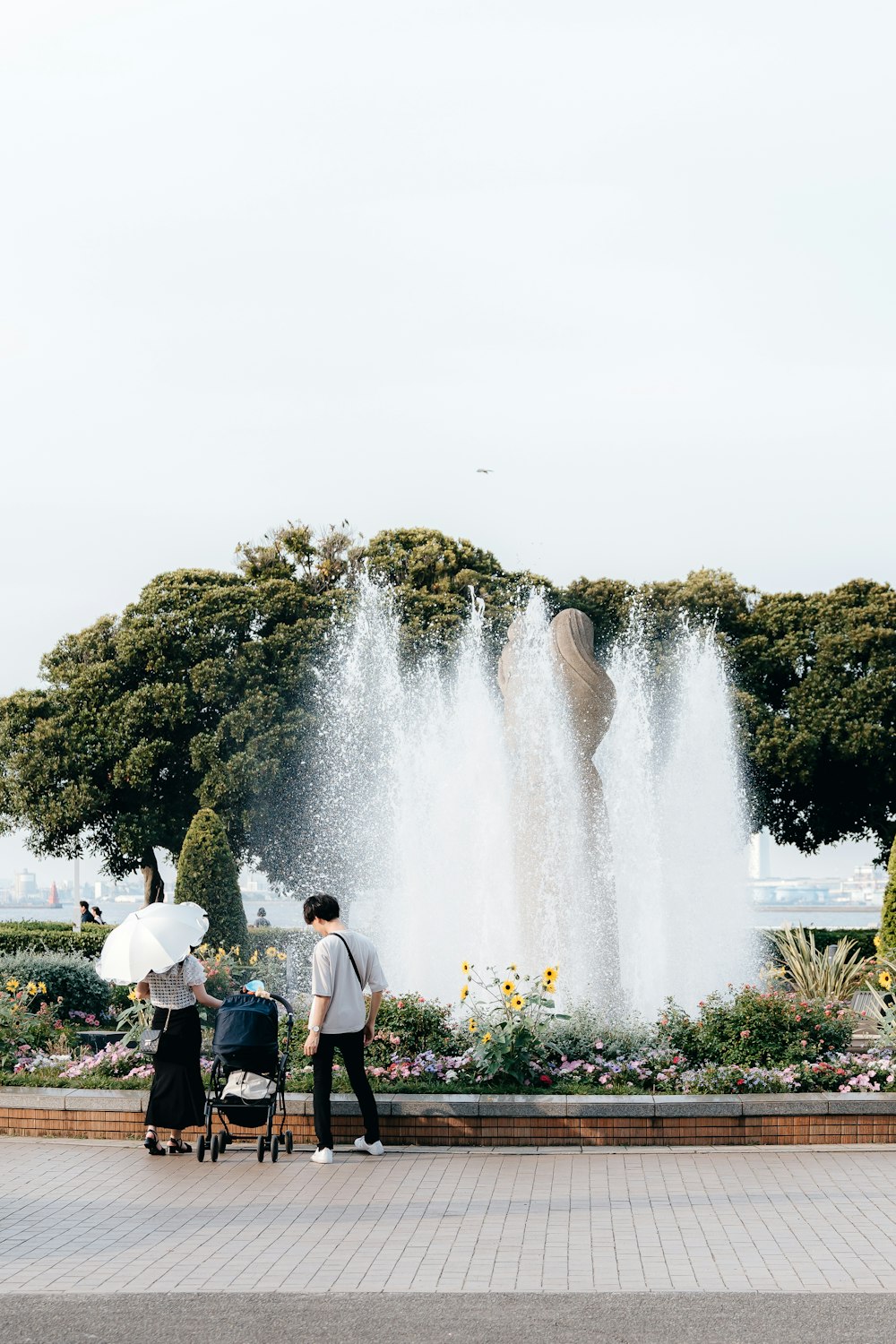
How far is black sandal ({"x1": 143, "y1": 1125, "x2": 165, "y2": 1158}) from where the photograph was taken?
382 inches

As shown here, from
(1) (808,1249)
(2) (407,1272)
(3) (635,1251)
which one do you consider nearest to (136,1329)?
(2) (407,1272)

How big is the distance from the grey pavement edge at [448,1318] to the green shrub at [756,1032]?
4408 mm

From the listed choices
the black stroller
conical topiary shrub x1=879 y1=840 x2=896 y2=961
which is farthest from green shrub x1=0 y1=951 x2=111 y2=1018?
conical topiary shrub x1=879 y1=840 x2=896 y2=961

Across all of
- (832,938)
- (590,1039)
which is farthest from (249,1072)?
(832,938)

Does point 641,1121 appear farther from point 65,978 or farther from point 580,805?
point 65,978

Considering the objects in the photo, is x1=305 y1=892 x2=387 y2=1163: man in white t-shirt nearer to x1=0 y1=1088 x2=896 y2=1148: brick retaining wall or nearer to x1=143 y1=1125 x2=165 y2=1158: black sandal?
x1=0 y1=1088 x2=896 y2=1148: brick retaining wall

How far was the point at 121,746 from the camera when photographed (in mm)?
35562

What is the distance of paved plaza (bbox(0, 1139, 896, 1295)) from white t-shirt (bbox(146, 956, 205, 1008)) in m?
0.99

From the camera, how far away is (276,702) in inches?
1379

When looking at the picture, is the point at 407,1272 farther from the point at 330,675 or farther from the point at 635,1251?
the point at 330,675

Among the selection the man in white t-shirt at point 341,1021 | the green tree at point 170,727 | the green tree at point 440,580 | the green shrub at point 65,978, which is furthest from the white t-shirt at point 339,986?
the green tree at point 440,580

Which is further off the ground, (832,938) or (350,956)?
(350,956)

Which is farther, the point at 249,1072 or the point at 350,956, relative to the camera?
the point at 350,956

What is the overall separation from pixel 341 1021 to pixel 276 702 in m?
25.9
